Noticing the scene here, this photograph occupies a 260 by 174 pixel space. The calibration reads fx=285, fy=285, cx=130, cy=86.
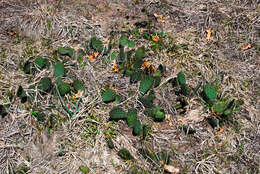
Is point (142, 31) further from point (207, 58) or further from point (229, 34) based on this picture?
point (229, 34)

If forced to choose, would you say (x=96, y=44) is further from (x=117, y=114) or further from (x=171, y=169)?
(x=171, y=169)

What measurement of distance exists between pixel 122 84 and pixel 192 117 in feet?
2.32

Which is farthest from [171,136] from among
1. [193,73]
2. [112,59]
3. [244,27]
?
[244,27]

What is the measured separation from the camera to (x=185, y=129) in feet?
8.09

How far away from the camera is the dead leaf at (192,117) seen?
2.51 metres

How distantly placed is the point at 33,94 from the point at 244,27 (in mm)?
2408

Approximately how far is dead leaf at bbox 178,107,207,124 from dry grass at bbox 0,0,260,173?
3 cm

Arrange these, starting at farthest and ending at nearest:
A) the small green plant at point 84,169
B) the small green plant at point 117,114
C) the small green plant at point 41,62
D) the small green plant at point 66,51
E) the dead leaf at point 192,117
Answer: the small green plant at point 66,51, the small green plant at point 41,62, the dead leaf at point 192,117, the small green plant at point 117,114, the small green plant at point 84,169

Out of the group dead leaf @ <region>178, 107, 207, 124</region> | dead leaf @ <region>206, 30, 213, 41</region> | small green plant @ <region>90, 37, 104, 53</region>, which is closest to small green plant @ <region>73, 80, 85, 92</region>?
small green plant @ <region>90, 37, 104, 53</region>

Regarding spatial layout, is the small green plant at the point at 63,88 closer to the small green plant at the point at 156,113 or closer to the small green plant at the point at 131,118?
the small green plant at the point at 131,118

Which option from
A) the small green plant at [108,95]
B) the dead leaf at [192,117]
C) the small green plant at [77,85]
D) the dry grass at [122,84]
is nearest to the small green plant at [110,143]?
the dry grass at [122,84]

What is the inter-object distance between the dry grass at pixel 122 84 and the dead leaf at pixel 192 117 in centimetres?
3

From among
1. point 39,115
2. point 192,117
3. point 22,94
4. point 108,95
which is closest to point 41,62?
point 22,94

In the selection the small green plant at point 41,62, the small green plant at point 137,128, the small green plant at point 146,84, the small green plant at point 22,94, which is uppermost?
the small green plant at point 41,62
